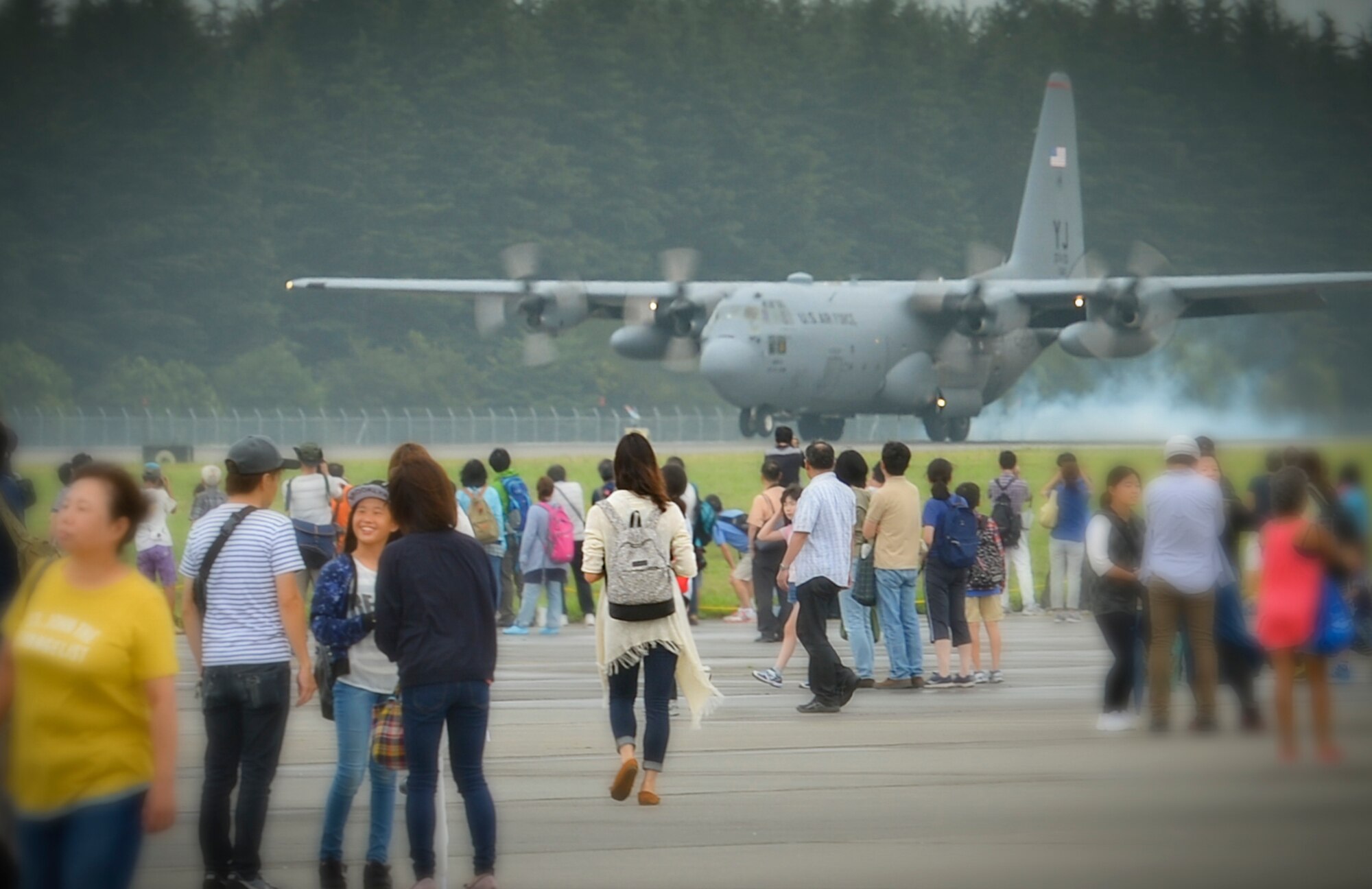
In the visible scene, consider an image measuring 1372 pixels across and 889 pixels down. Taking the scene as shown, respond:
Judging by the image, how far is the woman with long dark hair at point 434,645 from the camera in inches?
253

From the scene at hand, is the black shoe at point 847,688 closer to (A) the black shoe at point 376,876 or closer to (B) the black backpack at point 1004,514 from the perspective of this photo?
(A) the black shoe at point 376,876

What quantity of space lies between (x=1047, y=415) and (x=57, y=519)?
5367cm

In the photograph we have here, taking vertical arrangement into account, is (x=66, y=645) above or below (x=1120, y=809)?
above

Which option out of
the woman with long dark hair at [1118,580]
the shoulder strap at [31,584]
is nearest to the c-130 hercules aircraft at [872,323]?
the woman with long dark hair at [1118,580]

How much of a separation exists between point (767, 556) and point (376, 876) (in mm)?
8858

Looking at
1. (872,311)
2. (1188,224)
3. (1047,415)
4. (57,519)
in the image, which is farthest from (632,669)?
(1188,224)

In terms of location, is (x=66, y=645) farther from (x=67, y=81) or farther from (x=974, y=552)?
(x=67, y=81)

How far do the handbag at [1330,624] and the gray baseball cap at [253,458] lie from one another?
200 inches

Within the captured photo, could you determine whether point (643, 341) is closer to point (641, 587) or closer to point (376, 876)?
point (641, 587)

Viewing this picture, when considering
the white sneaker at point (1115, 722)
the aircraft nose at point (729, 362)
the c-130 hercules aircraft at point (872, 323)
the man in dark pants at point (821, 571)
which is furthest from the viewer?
the c-130 hercules aircraft at point (872, 323)

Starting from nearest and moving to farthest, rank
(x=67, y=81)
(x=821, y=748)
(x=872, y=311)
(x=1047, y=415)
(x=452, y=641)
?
(x=452, y=641), (x=821, y=748), (x=872, y=311), (x=1047, y=415), (x=67, y=81)

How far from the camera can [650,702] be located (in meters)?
8.37

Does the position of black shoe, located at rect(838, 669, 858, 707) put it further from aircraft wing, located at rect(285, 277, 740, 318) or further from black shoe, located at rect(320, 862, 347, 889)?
aircraft wing, located at rect(285, 277, 740, 318)

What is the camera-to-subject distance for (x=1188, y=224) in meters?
80.5
